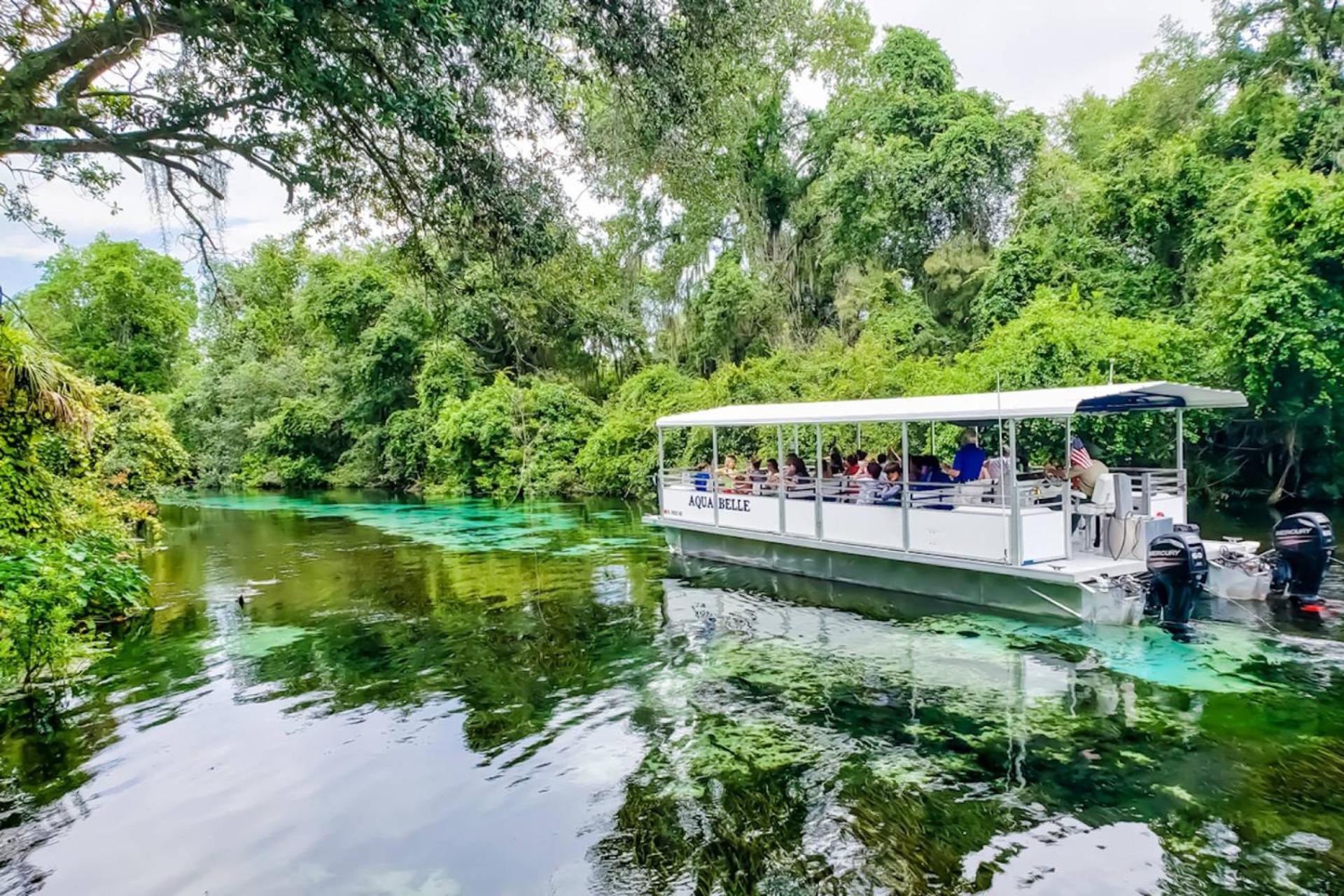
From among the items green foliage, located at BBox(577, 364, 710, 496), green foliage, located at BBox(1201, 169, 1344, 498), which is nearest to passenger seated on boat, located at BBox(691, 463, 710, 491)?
green foliage, located at BBox(1201, 169, 1344, 498)

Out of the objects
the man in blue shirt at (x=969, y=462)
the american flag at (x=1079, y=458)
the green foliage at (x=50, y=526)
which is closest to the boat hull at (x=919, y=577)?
the man in blue shirt at (x=969, y=462)

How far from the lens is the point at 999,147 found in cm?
2698

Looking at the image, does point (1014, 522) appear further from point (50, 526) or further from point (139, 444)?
point (139, 444)

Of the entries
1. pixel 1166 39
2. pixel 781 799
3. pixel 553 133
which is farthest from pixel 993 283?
pixel 781 799

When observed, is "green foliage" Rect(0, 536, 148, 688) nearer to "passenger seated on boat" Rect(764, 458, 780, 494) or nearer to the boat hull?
the boat hull

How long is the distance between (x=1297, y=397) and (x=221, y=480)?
160ft

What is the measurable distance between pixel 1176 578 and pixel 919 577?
10.5ft

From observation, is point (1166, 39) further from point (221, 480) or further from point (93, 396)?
point (221, 480)

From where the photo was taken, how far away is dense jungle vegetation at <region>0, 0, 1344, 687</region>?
8164mm

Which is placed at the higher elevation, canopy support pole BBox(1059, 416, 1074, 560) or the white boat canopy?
the white boat canopy

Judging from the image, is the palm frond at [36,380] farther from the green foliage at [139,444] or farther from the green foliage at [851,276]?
the green foliage at [139,444]

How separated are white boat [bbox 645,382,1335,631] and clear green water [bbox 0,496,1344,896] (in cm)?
53

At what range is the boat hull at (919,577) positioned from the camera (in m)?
10.0

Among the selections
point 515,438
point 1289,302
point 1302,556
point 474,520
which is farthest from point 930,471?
point 515,438
